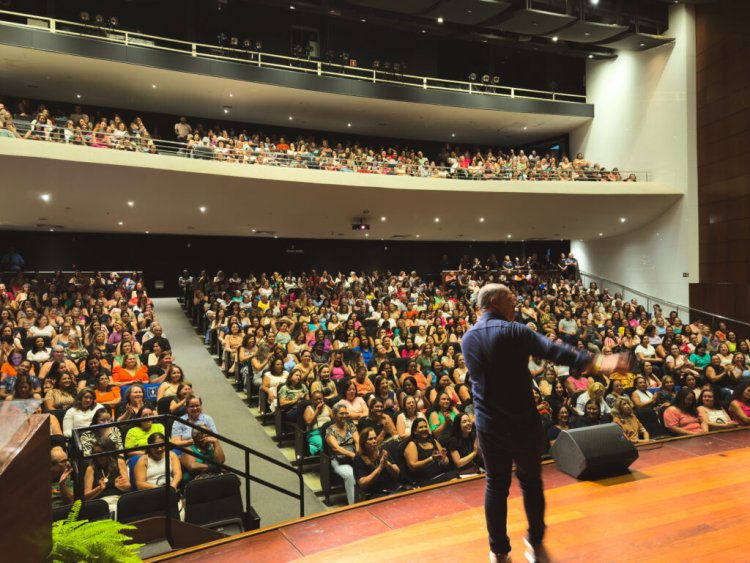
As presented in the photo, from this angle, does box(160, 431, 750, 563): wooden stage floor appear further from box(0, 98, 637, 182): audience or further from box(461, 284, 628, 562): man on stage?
box(0, 98, 637, 182): audience

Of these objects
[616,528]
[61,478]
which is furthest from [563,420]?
[61,478]

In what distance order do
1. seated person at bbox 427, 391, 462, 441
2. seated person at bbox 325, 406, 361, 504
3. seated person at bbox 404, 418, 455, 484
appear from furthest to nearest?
seated person at bbox 427, 391, 462, 441 < seated person at bbox 325, 406, 361, 504 < seated person at bbox 404, 418, 455, 484

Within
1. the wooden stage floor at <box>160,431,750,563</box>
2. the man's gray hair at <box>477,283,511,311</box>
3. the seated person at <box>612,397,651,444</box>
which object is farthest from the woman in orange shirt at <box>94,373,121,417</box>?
the seated person at <box>612,397,651,444</box>

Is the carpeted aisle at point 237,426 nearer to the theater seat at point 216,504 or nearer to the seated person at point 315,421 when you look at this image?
the seated person at point 315,421

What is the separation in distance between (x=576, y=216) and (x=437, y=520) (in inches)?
471

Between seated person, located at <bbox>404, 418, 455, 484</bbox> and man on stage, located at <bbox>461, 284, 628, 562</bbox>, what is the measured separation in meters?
1.91

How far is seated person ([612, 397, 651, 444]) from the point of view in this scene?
484cm

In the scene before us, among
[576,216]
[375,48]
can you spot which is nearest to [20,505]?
[576,216]

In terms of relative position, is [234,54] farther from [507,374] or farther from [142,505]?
[507,374]

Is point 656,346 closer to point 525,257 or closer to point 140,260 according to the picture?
point 525,257

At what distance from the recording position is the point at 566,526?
2535 mm

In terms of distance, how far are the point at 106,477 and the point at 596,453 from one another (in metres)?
3.11

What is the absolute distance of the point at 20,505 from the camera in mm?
1322

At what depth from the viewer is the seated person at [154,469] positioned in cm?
364
